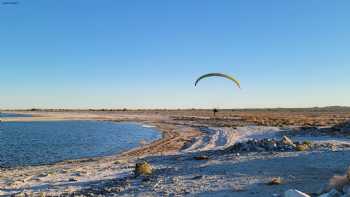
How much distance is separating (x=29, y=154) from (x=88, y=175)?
1599 centimetres

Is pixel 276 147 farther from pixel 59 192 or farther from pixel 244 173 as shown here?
pixel 59 192

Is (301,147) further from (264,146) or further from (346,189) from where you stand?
(346,189)

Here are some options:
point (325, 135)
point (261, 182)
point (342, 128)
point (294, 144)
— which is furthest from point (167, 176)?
point (342, 128)

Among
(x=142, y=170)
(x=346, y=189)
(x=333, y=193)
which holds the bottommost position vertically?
(x=142, y=170)

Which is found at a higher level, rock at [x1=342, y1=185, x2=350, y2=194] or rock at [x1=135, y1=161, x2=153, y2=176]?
rock at [x1=342, y1=185, x2=350, y2=194]

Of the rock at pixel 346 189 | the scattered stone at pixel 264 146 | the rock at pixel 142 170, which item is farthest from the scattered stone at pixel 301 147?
the rock at pixel 346 189

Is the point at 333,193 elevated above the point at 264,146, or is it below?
below

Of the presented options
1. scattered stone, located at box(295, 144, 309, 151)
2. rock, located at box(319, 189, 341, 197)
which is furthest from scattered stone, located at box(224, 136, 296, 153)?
rock, located at box(319, 189, 341, 197)

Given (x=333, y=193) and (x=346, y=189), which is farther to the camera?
(x=333, y=193)

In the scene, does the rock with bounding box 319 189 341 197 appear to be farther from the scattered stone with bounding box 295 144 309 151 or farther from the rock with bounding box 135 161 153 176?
the scattered stone with bounding box 295 144 309 151

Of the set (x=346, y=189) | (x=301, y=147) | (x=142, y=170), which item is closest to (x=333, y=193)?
(x=346, y=189)

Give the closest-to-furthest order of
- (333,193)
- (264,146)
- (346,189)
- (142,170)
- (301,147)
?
(346,189), (333,193), (142,170), (301,147), (264,146)

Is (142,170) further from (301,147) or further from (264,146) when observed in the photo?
(301,147)

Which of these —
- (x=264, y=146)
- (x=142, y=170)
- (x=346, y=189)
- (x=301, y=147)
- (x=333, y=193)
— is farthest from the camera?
(x=264, y=146)
